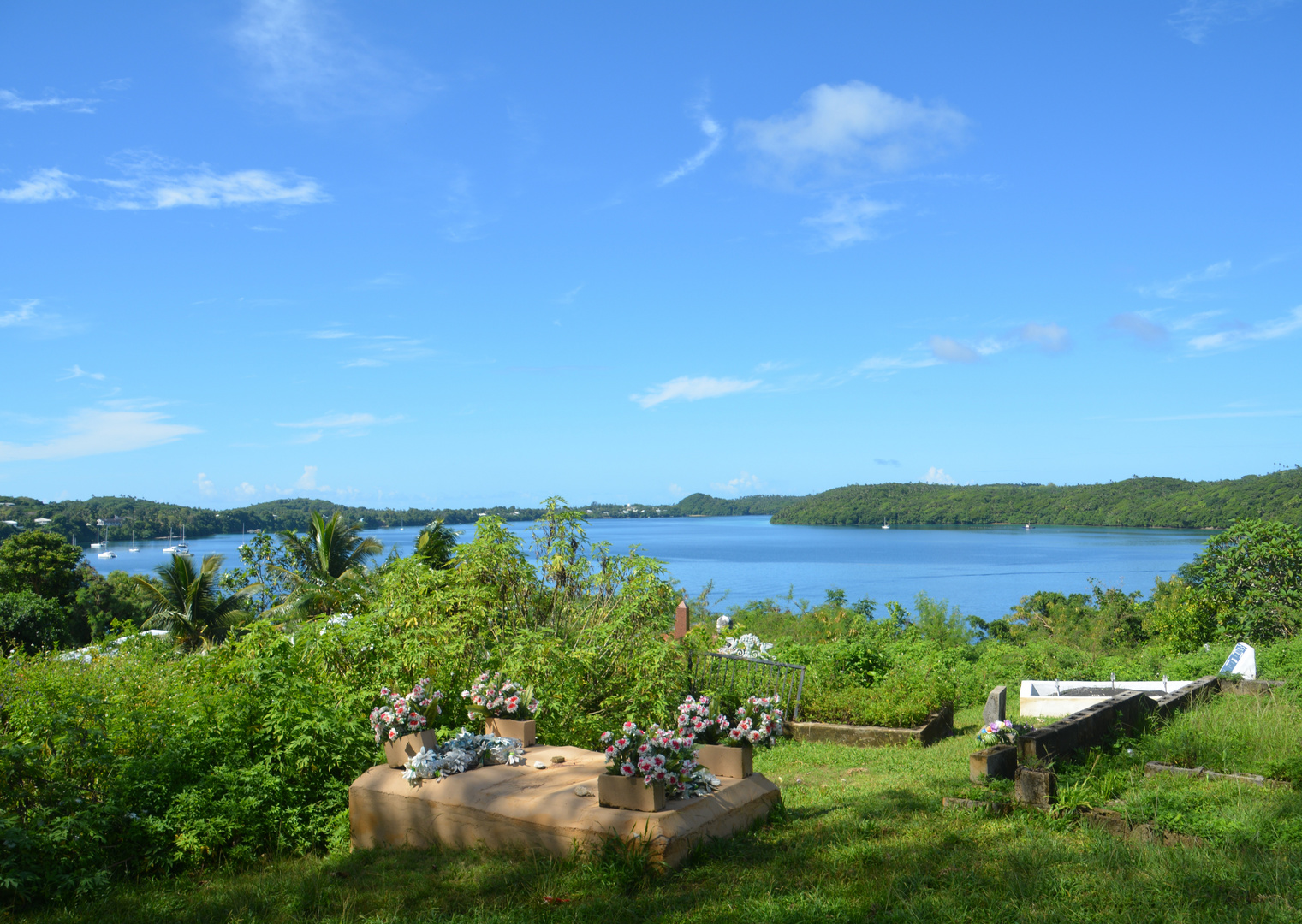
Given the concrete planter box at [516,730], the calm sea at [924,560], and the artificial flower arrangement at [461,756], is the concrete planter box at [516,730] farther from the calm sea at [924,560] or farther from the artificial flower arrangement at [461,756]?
the calm sea at [924,560]

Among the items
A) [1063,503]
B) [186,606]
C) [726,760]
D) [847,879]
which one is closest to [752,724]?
[726,760]

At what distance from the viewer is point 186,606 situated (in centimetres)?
2888

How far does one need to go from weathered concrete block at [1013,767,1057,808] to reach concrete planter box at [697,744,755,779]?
5.80 feet

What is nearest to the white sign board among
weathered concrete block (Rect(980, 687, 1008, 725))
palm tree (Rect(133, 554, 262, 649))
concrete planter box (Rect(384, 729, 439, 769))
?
weathered concrete block (Rect(980, 687, 1008, 725))

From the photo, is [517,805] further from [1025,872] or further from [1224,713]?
[1224,713]

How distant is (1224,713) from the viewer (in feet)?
24.9

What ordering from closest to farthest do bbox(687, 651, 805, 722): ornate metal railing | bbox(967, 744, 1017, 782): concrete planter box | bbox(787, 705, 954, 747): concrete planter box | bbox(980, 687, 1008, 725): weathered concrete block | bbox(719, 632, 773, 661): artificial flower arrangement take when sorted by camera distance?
1. bbox(967, 744, 1017, 782): concrete planter box
2. bbox(980, 687, 1008, 725): weathered concrete block
3. bbox(787, 705, 954, 747): concrete planter box
4. bbox(687, 651, 805, 722): ornate metal railing
5. bbox(719, 632, 773, 661): artificial flower arrangement

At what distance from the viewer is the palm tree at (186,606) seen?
28547 millimetres

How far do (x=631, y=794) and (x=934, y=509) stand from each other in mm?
128331

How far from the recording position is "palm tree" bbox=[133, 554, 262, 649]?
28.5 metres

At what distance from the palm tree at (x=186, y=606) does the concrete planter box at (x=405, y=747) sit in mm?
24901

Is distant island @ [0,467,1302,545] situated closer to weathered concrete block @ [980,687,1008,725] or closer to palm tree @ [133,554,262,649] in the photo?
palm tree @ [133,554,262,649]

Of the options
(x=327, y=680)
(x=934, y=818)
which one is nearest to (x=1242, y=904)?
(x=934, y=818)

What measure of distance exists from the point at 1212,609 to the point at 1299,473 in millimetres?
50656
